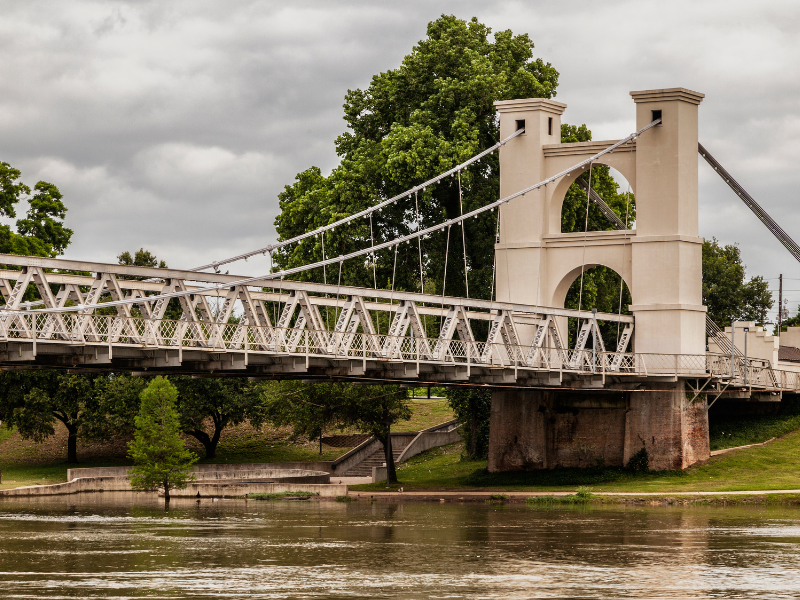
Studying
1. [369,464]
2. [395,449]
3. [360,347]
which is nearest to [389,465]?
[360,347]

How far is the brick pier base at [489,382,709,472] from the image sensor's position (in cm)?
4412

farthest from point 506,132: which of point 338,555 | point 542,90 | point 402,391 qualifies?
point 338,555

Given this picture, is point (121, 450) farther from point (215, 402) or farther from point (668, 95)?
point (668, 95)

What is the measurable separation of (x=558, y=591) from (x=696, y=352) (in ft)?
82.5

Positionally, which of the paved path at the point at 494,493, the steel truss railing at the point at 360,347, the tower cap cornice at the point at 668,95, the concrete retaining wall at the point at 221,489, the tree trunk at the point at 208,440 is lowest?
the concrete retaining wall at the point at 221,489

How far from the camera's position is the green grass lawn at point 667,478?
135ft

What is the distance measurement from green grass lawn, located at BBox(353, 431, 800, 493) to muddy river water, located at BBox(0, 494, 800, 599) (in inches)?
132

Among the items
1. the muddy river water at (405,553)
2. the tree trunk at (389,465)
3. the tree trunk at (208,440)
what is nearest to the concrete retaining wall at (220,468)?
the tree trunk at (208,440)

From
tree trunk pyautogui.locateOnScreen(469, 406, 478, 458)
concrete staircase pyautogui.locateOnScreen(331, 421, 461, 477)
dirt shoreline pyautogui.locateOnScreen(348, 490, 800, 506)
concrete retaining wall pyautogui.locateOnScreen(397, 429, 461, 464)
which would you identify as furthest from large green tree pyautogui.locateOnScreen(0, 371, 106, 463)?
tree trunk pyautogui.locateOnScreen(469, 406, 478, 458)

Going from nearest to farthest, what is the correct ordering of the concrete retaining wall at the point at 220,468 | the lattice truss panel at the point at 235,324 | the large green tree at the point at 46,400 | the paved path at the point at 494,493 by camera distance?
the lattice truss panel at the point at 235,324, the paved path at the point at 494,493, the concrete retaining wall at the point at 220,468, the large green tree at the point at 46,400

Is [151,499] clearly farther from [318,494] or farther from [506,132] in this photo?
[506,132]

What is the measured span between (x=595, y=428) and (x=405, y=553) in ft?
65.8

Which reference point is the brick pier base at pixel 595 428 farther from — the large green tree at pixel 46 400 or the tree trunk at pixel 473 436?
the large green tree at pixel 46 400

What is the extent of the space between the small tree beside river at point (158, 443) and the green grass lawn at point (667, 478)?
6.80 m
